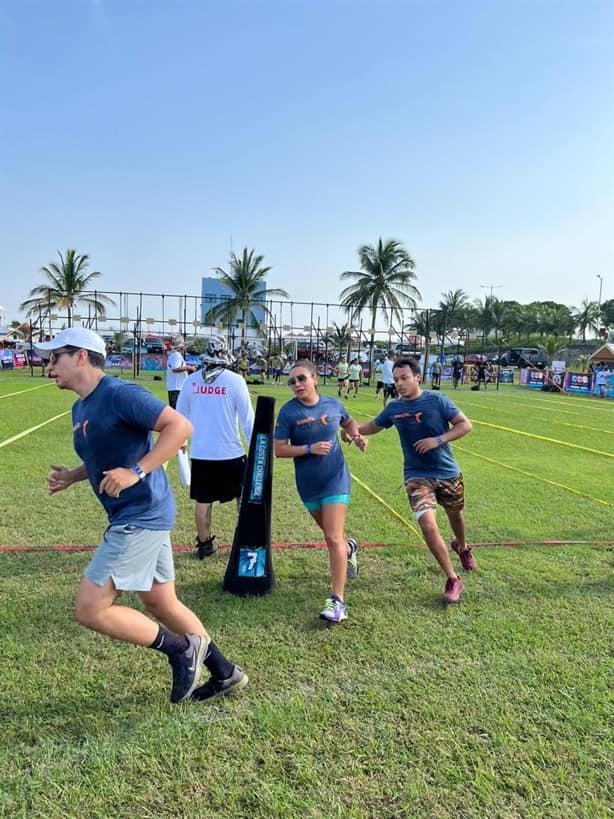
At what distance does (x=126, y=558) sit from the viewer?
263 cm

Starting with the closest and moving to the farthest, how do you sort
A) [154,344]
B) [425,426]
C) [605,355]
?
[425,426], [605,355], [154,344]

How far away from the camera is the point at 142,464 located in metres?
2.57

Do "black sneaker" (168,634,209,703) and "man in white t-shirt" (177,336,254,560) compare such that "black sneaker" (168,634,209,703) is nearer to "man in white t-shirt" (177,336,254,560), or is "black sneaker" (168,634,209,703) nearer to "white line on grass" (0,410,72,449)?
"man in white t-shirt" (177,336,254,560)

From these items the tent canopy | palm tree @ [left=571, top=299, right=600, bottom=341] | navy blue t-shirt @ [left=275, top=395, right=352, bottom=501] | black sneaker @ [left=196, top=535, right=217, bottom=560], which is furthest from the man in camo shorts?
palm tree @ [left=571, top=299, right=600, bottom=341]

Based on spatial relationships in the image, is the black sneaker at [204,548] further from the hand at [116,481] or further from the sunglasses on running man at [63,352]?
the sunglasses on running man at [63,352]

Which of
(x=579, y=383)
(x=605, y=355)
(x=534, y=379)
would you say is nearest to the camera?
(x=579, y=383)

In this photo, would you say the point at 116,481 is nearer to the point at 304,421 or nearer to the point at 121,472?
the point at 121,472

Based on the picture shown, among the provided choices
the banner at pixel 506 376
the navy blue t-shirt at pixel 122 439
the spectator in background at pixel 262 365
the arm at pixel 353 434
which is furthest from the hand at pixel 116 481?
the banner at pixel 506 376

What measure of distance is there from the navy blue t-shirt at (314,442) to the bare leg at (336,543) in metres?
0.11

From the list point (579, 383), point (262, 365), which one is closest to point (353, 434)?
point (579, 383)

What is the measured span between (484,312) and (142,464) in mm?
81755

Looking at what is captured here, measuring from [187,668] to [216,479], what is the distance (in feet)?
7.29

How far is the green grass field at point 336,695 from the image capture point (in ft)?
7.69

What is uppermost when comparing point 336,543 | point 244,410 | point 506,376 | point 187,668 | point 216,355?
point 216,355
